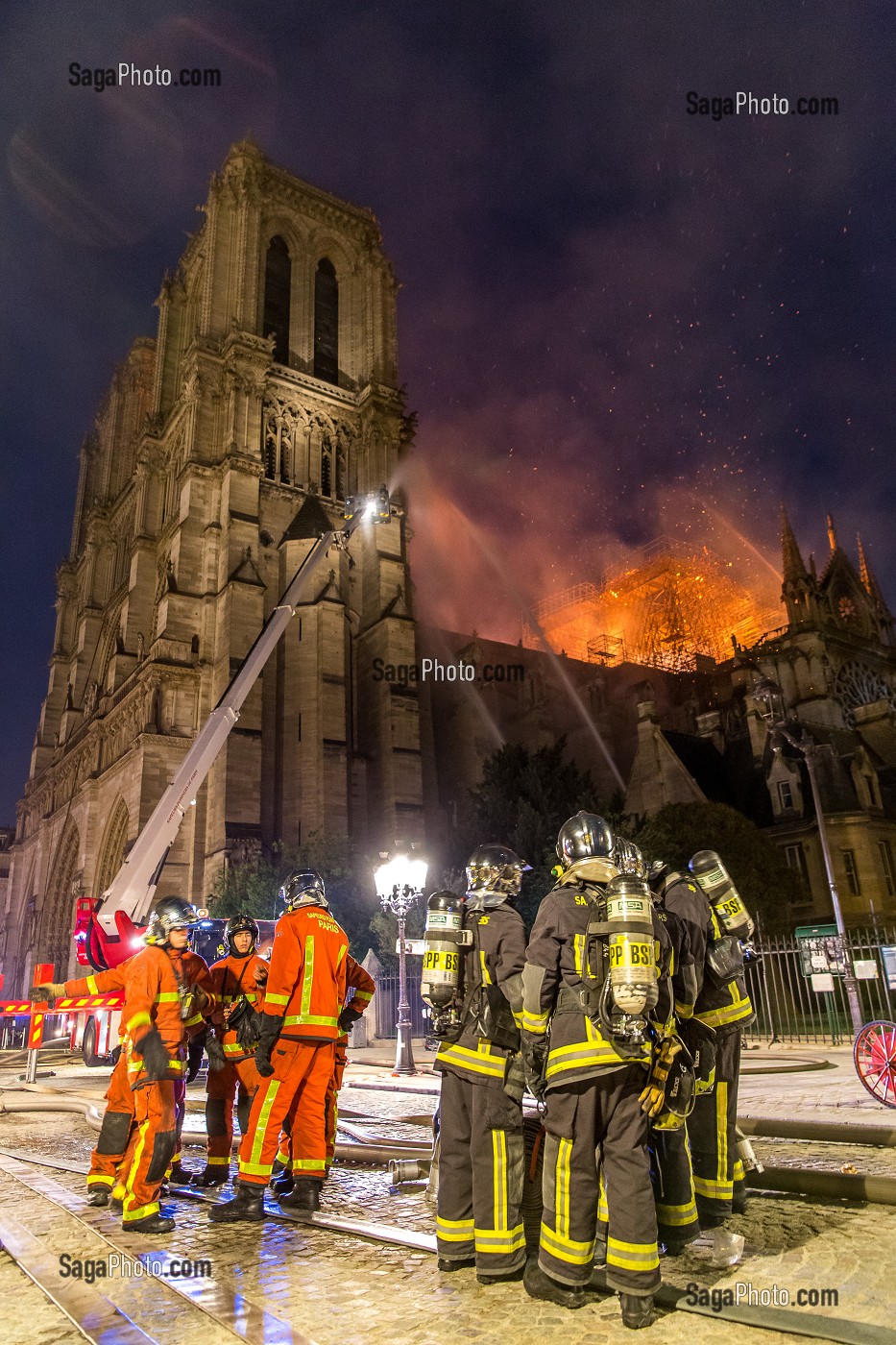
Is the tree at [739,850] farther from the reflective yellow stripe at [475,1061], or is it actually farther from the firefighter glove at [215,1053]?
the reflective yellow stripe at [475,1061]

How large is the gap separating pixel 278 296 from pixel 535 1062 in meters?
43.5

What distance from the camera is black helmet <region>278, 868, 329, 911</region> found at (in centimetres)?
529

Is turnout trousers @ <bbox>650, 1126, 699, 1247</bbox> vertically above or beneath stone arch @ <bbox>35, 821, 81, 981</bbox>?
beneath

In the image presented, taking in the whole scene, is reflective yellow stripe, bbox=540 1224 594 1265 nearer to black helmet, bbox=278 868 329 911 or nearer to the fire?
black helmet, bbox=278 868 329 911

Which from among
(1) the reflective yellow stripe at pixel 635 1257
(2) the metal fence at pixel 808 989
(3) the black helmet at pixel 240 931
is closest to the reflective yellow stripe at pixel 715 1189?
(1) the reflective yellow stripe at pixel 635 1257

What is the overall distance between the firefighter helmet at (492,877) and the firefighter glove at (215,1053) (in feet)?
8.01

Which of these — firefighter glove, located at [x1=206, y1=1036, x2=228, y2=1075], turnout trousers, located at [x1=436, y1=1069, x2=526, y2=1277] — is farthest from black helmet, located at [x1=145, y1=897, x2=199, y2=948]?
turnout trousers, located at [x1=436, y1=1069, x2=526, y2=1277]

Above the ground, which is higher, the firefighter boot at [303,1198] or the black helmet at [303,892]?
the black helmet at [303,892]

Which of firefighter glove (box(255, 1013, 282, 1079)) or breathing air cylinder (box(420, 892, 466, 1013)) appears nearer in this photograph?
breathing air cylinder (box(420, 892, 466, 1013))

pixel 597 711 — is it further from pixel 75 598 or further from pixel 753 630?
pixel 75 598

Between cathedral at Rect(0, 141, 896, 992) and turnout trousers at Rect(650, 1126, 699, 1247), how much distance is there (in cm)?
2345

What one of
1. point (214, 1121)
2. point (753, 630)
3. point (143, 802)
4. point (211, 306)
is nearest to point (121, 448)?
point (211, 306)

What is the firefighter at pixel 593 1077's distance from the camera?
3297 millimetres

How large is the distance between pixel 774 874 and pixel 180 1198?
21.7 m
